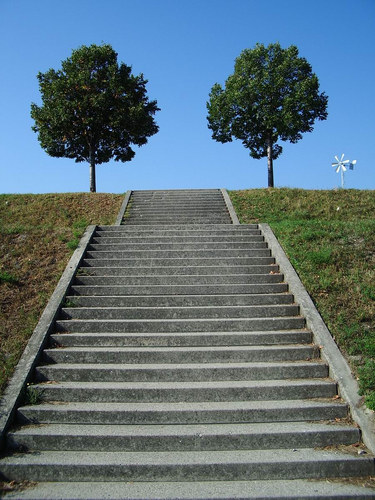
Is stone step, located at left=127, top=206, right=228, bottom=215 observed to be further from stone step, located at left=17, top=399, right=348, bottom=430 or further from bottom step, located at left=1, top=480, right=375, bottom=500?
bottom step, located at left=1, top=480, right=375, bottom=500

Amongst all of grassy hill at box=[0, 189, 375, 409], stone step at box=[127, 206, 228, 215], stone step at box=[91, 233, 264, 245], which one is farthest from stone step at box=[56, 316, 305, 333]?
stone step at box=[127, 206, 228, 215]

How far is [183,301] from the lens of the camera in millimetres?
7336

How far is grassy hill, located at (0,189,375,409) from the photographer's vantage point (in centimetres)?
609

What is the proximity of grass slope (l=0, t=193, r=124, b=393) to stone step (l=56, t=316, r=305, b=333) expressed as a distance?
71 centimetres

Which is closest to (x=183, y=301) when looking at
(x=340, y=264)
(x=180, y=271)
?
(x=180, y=271)

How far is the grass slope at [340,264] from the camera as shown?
588 centimetres

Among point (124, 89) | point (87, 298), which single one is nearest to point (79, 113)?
point (124, 89)

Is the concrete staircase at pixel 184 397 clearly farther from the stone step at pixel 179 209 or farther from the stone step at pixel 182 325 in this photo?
the stone step at pixel 179 209

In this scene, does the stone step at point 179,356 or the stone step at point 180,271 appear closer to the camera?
the stone step at point 179,356

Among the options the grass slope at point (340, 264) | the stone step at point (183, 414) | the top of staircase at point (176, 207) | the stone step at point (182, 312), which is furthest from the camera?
the top of staircase at point (176, 207)

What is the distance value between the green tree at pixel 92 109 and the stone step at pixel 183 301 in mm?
16630

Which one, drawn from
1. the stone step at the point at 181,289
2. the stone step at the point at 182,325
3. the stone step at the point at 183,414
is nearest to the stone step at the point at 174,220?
the stone step at the point at 181,289

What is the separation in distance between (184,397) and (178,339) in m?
1.16

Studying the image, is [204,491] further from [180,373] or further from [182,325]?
[182,325]
